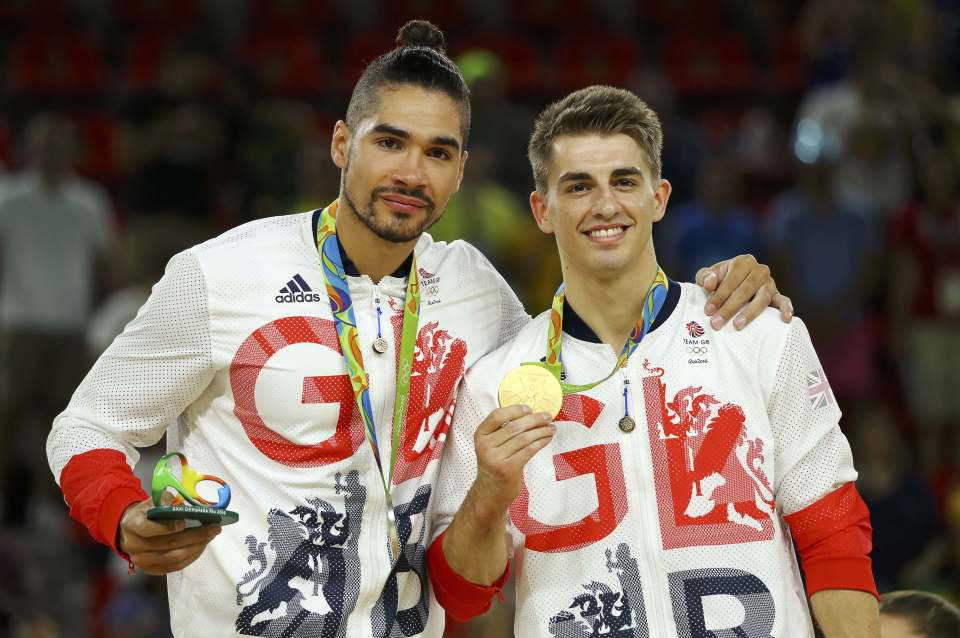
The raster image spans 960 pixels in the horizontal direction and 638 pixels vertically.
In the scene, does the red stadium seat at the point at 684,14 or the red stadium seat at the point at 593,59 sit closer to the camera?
the red stadium seat at the point at 593,59

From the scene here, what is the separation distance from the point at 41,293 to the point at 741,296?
18.1ft

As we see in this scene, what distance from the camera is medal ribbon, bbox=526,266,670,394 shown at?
12.5ft

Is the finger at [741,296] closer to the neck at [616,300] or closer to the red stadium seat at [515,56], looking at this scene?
the neck at [616,300]

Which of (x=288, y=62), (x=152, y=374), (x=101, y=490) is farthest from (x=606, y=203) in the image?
(x=288, y=62)

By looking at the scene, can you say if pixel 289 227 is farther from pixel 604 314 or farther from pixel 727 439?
pixel 727 439

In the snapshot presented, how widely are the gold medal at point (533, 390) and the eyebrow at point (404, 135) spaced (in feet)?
2.34

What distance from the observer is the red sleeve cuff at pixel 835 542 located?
358 centimetres

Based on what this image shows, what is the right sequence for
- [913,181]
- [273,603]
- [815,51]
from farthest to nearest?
1. [815,51]
2. [913,181]
3. [273,603]

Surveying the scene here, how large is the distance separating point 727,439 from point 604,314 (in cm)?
51

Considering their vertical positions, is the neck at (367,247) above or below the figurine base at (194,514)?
above

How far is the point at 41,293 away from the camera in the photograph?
324 inches

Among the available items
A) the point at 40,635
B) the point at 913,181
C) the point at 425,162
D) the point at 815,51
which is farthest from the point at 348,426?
the point at 815,51

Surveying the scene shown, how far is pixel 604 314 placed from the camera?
12.9 feet

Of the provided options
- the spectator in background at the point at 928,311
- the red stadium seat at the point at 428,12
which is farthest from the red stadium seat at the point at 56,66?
the spectator in background at the point at 928,311
